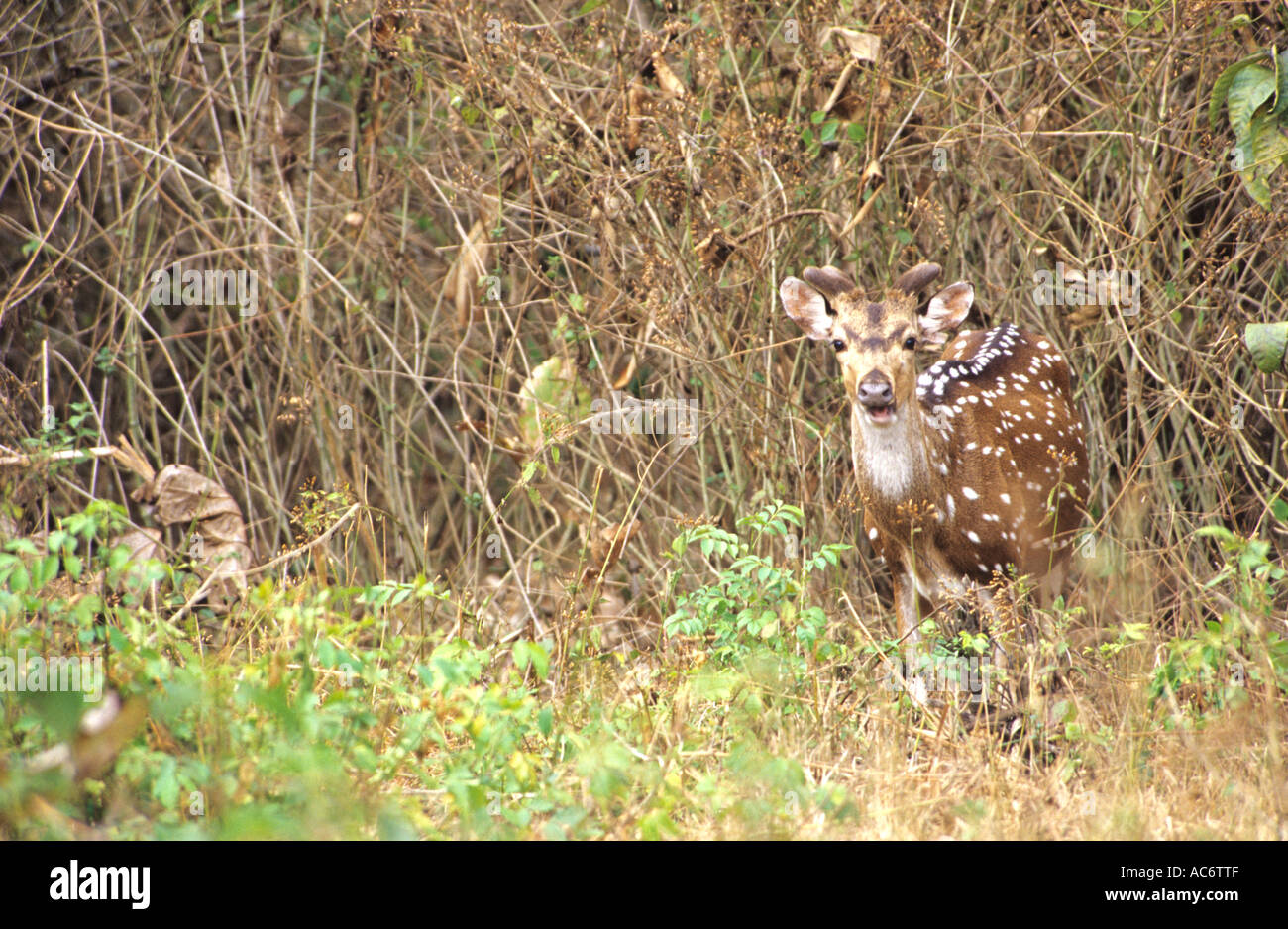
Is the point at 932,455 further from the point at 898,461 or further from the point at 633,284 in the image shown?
the point at 633,284

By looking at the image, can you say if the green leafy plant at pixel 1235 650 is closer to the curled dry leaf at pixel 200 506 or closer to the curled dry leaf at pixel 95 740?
the curled dry leaf at pixel 95 740

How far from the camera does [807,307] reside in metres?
4.88

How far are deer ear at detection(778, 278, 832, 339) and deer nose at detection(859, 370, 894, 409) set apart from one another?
1.24ft

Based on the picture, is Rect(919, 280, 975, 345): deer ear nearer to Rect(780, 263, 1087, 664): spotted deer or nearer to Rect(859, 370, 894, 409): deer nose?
Rect(780, 263, 1087, 664): spotted deer

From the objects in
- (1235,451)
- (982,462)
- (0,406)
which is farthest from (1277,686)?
(0,406)

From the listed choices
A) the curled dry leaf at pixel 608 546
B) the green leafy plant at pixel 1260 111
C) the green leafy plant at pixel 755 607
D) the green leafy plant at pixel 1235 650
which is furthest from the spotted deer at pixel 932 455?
the green leafy plant at pixel 1260 111

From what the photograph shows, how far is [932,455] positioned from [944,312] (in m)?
0.56

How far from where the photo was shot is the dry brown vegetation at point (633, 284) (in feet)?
15.6

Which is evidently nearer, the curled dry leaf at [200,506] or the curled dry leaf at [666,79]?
the curled dry leaf at [666,79]

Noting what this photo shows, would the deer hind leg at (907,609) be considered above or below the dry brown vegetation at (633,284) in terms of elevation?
below

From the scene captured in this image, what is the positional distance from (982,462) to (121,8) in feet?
16.2

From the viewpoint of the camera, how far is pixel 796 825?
337 cm
